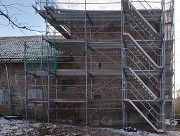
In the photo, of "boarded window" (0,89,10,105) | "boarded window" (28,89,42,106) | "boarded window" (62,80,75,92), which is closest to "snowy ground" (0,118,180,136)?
"boarded window" (28,89,42,106)

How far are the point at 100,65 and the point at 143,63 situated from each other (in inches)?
96.0

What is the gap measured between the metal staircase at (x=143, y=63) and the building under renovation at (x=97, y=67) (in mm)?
51

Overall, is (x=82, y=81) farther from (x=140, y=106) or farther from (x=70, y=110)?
(x=140, y=106)

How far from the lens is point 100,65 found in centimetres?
1872

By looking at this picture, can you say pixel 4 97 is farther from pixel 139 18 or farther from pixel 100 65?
pixel 139 18

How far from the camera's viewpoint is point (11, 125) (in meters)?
15.4

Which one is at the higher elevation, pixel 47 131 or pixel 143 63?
pixel 143 63

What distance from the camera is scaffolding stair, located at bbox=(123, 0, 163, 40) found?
52.1 feet

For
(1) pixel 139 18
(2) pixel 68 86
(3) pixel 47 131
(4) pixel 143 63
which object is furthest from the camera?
(2) pixel 68 86

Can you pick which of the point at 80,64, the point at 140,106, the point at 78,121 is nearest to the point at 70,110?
the point at 78,121

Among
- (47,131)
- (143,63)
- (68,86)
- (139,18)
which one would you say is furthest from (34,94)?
(139,18)

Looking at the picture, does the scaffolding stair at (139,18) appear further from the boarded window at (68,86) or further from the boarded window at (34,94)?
the boarded window at (34,94)


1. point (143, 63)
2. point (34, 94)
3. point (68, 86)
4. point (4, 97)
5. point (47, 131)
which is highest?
point (143, 63)

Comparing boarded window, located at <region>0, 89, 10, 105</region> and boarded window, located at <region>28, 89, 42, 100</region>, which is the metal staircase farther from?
boarded window, located at <region>0, 89, 10, 105</region>
